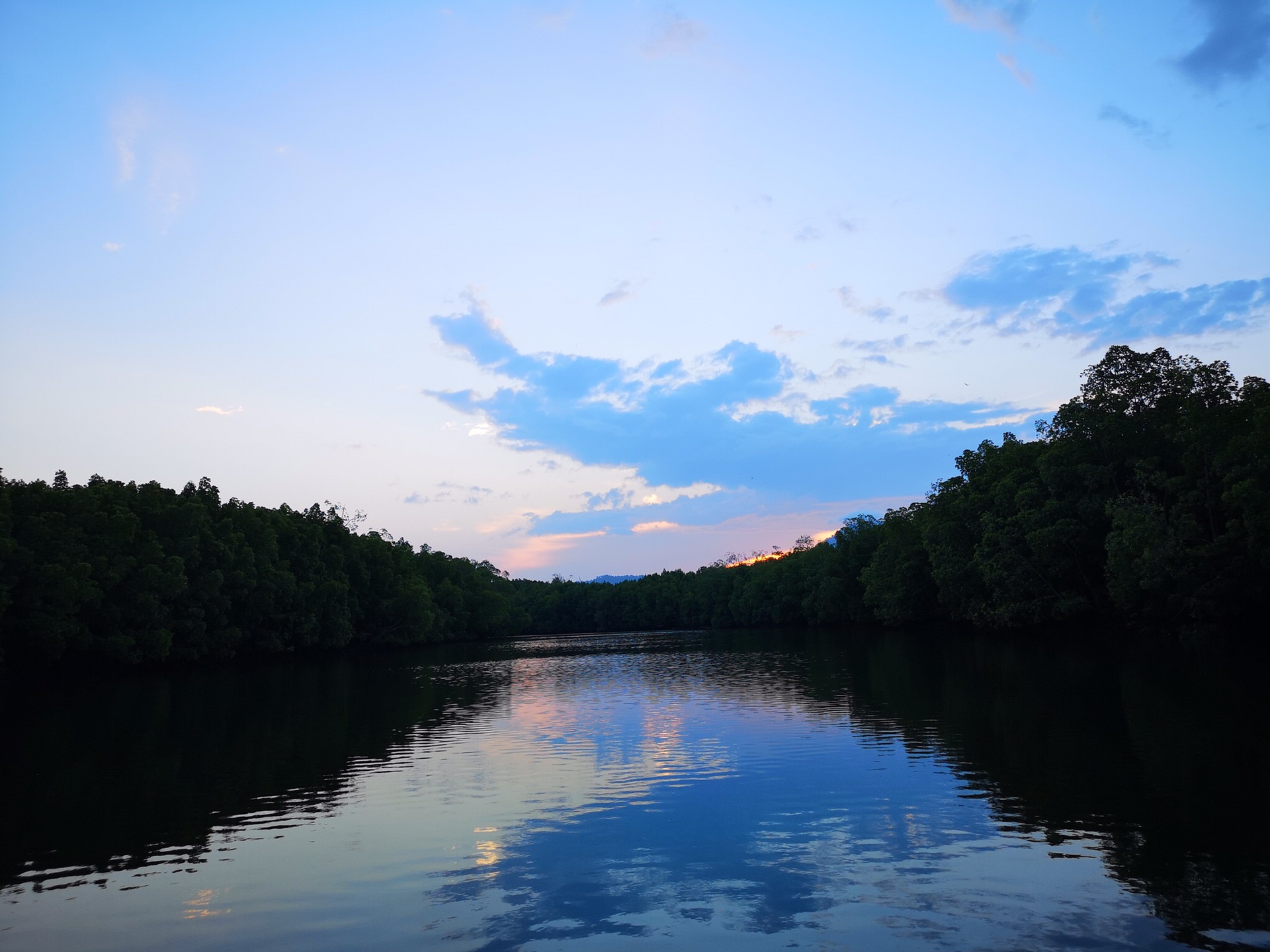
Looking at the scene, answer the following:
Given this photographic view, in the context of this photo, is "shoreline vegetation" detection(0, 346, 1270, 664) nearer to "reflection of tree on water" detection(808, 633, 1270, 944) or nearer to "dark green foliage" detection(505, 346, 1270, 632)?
"dark green foliage" detection(505, 346, 1270, 632)

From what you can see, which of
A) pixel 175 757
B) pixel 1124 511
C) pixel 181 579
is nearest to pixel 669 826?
pixel 175 757

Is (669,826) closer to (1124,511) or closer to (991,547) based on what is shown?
(1124,511)

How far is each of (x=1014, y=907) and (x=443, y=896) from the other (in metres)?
8.13

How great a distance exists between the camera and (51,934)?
39.2 ft

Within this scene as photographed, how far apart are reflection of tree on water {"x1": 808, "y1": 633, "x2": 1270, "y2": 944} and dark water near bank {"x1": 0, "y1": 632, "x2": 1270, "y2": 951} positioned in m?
0.11

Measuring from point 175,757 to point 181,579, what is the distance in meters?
Answer: 47.9

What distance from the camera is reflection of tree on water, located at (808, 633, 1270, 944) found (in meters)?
12.4

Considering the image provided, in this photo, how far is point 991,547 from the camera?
74.7 meters

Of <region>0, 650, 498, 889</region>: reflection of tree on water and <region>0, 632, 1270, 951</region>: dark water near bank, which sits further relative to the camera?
<region>0, 650, 498, 889</region>: reflection of tree on water

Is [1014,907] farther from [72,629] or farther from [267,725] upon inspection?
[72,629]

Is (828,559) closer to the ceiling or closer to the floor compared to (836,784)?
closer to the ceiling

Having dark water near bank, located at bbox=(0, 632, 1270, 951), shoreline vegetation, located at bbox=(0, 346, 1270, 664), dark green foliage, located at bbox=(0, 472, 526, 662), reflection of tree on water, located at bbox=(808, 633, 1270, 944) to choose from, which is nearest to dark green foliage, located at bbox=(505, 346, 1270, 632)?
shoreline vegetation, located at bbox=(0, 346, 1270, 664)

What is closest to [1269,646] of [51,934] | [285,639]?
[51,934]

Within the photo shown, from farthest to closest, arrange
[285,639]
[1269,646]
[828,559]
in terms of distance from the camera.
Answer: [828,559]
[285,639]
[1269,646]
